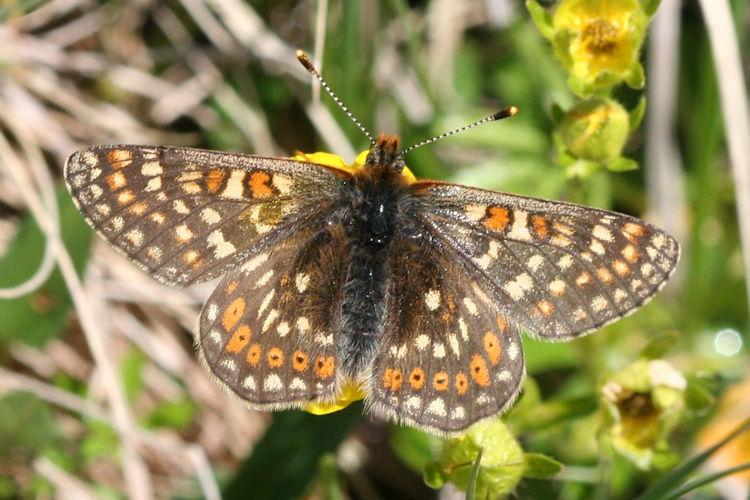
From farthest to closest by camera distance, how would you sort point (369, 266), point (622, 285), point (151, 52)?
point (151, 52) → point (369, 266) → point (622, 285)

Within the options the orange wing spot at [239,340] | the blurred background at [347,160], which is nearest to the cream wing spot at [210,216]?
the orange wing spot at [239,340]

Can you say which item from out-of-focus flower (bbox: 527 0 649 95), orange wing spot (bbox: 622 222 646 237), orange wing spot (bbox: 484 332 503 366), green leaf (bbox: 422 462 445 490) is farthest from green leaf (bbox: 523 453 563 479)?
out-of-focus flower (bbox: 527 0 649 95)

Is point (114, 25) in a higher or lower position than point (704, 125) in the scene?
higher

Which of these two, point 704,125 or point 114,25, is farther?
point 114,25

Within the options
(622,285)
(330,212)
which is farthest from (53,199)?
(622,285)

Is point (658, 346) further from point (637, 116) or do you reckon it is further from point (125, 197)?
point (125, 197)

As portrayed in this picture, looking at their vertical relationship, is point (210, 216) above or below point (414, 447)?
above

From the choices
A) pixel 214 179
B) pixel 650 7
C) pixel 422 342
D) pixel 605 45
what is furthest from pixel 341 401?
pixel 650 7

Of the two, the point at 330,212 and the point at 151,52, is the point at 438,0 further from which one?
the point at 330,212
